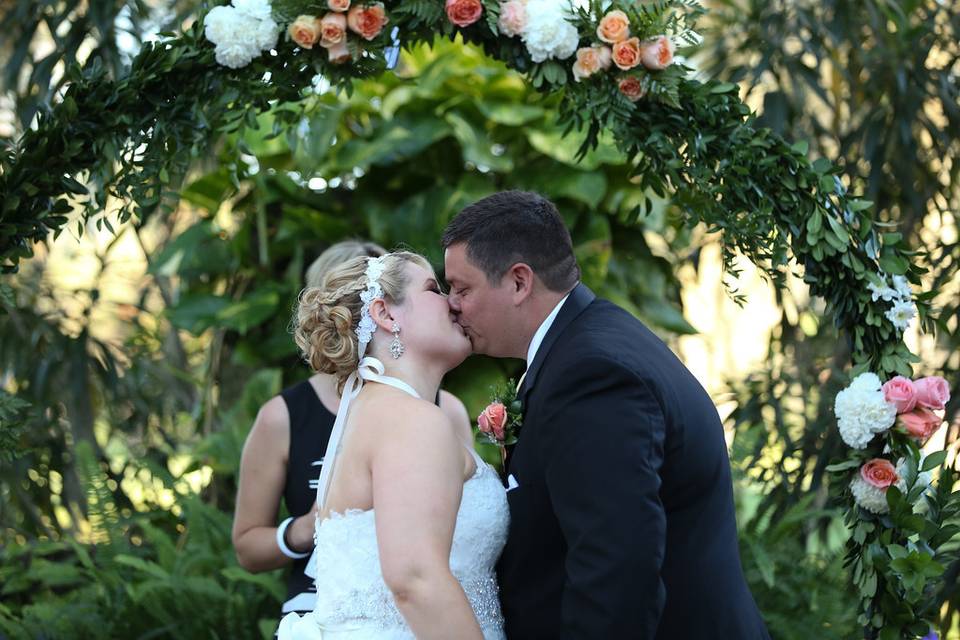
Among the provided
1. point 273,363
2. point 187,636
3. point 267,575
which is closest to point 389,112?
point 273,363

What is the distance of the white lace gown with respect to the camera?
2.29 m

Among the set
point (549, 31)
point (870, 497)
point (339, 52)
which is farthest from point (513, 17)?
point (870, 497)

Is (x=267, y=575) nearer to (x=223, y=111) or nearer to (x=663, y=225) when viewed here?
(x=223, y=111)

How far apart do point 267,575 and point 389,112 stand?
7.12ft

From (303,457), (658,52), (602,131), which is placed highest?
(658,52)

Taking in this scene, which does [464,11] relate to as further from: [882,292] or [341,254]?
[882,292]

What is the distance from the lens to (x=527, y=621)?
235cm

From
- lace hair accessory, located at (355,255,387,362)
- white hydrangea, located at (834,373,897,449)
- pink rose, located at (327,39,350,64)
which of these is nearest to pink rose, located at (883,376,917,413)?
white hydrangea, located at (834,373,897,449)

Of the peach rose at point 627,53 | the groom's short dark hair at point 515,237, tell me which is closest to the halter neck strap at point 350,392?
the groom's short dark hair at point 515,237

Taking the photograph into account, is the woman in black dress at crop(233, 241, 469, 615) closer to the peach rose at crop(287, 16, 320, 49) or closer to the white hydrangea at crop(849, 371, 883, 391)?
the peach rose at crop(287, 16, 320, 49)

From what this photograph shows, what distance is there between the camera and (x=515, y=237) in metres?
2.36

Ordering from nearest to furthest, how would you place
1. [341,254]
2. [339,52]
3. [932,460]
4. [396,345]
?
[396,345]
[932,460]
[339,52]
[341,254]

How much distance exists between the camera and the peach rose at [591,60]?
2826 mm

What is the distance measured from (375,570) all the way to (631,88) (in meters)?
1.46
